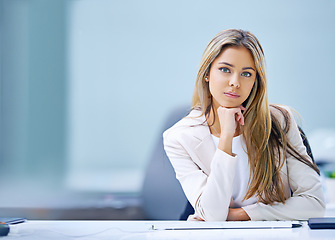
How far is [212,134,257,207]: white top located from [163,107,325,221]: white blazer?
3 cm

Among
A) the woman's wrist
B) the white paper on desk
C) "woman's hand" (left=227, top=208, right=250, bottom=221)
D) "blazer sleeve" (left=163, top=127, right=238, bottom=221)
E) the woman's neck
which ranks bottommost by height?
"woman's hand" (left=227, top=208, right=250, bottom=221)

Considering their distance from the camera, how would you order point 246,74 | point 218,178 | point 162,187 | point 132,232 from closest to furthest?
point 132,232 < point 218,178 < point 246,74 < point 162,187

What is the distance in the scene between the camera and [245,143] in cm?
171

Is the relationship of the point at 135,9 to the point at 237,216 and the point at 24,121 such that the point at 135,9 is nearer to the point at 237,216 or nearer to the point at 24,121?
the point at 24,121

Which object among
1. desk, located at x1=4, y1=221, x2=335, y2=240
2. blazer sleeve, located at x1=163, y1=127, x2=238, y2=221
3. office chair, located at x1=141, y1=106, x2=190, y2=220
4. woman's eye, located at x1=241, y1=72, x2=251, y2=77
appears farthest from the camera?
office chair, located at x1=141, y1=106, x2=190, y2=220

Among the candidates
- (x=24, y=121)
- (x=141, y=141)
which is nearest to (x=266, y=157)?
(x=141, y=141)

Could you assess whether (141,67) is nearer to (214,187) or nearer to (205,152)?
(205,152)

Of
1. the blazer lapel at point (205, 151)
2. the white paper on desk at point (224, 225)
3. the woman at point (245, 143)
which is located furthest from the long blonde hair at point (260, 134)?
the white paper on desk at point (224, 225)

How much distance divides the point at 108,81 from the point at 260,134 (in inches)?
27.1

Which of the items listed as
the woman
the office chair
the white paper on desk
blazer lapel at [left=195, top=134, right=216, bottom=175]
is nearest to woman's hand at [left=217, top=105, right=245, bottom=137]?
the woman

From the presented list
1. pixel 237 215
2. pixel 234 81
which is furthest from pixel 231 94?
pixel 237 215

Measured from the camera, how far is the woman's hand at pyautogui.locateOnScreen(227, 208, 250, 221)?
5.28 ft

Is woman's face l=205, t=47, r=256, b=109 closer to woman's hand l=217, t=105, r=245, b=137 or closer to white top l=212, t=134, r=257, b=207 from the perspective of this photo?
woman's hand l=217, t=105, r=245, b=137

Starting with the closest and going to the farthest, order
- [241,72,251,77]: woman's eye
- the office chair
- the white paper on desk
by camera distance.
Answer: the white paper on desk, [241,72,251,77]: woman's eye, the office chair
